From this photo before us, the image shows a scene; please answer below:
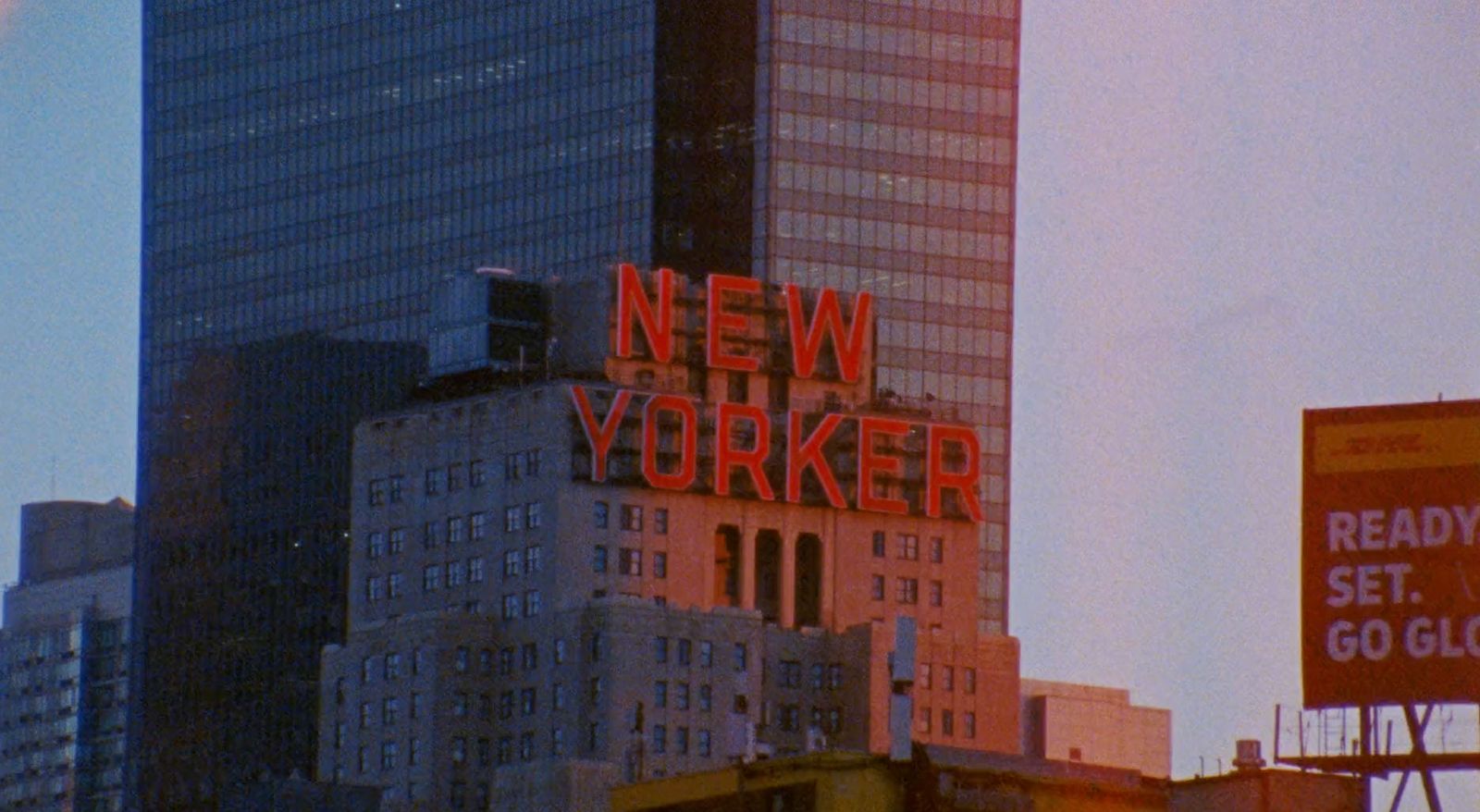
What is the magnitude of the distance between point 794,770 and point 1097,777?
10.7 metres

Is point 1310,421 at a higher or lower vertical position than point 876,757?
higher

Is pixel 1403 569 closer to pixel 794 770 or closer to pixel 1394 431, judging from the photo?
pixel 1394 431

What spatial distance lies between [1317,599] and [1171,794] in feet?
59.3

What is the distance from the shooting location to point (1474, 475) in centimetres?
16112

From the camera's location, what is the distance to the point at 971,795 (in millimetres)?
171375

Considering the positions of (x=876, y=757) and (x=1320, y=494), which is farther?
(x=876, y=757)

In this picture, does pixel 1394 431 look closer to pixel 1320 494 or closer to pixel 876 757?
pixel 1320 494

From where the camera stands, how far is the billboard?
161250 mm

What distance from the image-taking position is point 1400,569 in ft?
531

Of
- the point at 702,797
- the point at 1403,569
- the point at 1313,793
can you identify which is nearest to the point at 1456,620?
the point at 1403,569

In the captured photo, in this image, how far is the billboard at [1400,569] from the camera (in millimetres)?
161250

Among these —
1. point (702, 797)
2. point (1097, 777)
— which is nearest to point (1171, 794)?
point (1097, 777)

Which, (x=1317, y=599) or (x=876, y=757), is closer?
(x=1317, y=599)

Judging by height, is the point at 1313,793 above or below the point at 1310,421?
below
